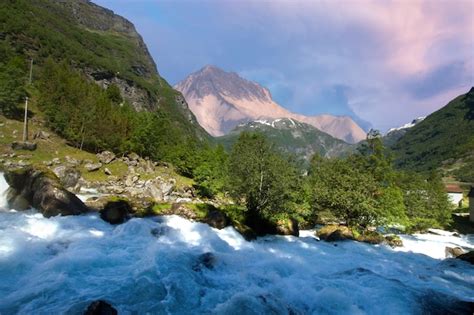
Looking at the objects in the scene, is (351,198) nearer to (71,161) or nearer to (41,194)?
(41,194)

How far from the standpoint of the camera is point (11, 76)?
7712 cm

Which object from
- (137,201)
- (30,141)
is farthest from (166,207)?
(30,141)

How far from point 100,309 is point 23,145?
198 feet

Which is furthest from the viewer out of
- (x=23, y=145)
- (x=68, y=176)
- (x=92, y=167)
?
(x=92, y=167)

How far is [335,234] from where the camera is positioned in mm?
43594

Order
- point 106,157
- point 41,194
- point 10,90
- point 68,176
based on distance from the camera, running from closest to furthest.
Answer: point 41,194
point 68,176
point 106,157
point 10,90

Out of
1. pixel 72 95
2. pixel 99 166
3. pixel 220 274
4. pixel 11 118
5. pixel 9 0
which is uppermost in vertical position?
pixel 9 0

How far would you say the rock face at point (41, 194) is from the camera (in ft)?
106

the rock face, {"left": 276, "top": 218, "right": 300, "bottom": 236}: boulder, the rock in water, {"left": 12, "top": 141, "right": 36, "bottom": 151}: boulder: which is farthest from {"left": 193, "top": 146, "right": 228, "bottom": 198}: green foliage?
the rock in water

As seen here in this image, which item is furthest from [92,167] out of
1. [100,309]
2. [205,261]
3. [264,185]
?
[100,309]

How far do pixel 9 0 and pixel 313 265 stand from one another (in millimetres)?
236066

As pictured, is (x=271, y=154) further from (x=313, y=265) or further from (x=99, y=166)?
(x=99, y=166)

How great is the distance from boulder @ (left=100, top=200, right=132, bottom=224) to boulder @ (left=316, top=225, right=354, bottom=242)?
26.0m

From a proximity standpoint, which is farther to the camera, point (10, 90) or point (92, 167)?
point (10, 90)
